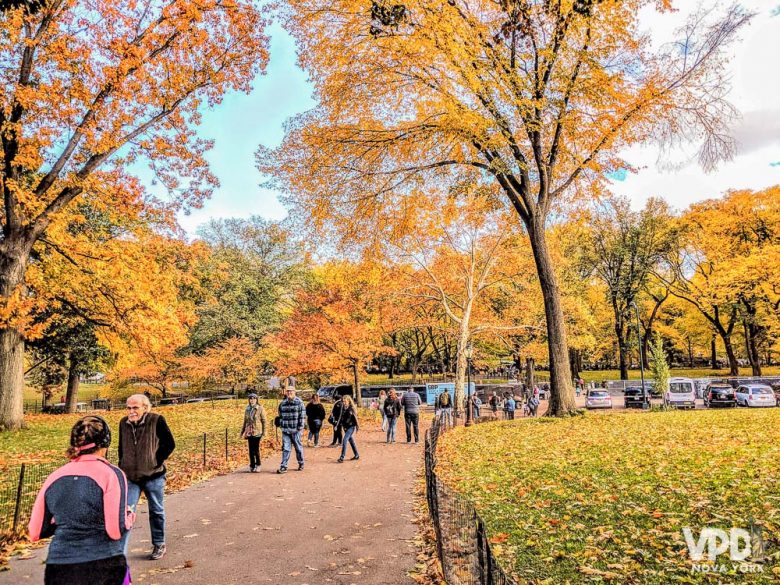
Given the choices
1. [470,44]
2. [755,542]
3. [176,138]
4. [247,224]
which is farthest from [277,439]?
[247,224]

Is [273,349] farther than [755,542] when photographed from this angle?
Yes

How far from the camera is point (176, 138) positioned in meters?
18.0

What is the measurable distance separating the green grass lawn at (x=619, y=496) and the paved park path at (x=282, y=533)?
1.34 meters

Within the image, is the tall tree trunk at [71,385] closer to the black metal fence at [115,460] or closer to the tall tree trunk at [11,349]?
the tall tree trunk at [11,349]

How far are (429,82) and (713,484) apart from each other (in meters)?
12.6

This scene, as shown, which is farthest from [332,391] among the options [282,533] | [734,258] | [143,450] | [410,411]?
[143,450]

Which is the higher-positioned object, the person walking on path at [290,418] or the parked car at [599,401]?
the person walking on path at [290,418]

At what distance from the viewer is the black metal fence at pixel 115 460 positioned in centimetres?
709

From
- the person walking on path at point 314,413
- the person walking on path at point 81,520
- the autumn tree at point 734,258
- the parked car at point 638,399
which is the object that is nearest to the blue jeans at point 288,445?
the person walking on path at point 314,413

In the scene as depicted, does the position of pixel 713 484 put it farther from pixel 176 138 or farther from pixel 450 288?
pixel 450 288

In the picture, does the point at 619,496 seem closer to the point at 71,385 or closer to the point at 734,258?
the point at 71,385

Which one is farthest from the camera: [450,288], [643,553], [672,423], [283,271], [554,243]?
[283,271]

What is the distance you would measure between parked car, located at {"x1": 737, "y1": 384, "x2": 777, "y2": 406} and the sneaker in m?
34.6

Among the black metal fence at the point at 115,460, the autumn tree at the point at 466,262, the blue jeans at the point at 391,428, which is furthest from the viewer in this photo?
the autumn tree at the point at 466,262
